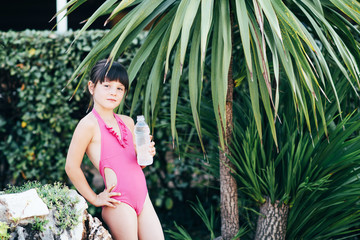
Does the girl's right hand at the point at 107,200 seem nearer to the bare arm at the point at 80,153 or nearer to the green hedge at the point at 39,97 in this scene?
the bare arm at the point at 80,153

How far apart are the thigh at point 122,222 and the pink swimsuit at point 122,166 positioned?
4 centimetres

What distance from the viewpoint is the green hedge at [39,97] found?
3514 mm

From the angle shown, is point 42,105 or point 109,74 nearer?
point 109,74

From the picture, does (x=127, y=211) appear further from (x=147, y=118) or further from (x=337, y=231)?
(x=337, y=231)

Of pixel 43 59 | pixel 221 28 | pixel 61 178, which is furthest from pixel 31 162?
pixel 221 28

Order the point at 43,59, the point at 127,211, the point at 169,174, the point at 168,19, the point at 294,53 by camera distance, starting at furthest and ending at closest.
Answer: the point at 169,174 < the point at 43,59 < the point at 168,19 < the point at 294,53 < the point at 127,211

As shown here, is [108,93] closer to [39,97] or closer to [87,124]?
[87,124]

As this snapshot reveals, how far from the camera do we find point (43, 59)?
3523mm

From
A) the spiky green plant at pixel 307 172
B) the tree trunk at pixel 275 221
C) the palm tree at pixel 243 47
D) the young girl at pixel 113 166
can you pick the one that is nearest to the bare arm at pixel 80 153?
the young girl at pixel 113 166

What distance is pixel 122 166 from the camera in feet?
6.26

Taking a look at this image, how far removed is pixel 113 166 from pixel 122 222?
0.25 meters

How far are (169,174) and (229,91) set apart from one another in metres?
1.46

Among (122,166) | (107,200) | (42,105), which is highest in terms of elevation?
(42,105)

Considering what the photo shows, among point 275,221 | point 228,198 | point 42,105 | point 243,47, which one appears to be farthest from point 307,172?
point 42,105
